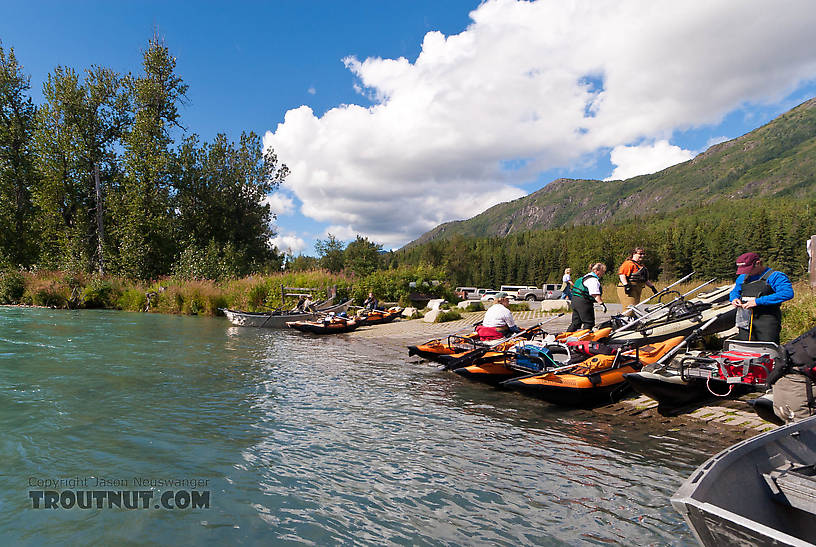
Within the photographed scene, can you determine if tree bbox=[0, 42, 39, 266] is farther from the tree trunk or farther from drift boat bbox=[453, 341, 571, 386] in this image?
drift boat bbox=[453, 341, 571, 386]

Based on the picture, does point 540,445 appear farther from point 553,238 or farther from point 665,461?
point 553,238

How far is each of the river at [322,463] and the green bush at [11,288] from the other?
26.3 m

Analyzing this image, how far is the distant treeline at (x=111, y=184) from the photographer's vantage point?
35.9 meters

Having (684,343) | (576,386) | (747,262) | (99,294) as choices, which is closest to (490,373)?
(576,386)

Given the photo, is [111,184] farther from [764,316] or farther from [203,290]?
[764,316]

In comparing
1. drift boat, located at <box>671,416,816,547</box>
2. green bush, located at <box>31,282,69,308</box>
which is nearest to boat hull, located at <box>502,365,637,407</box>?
drift boat, located at <box>671,416,816,547</box>

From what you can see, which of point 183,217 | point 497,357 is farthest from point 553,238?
point 497,357

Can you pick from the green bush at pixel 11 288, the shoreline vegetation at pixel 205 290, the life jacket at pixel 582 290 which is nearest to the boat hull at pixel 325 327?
the shoreline vegetation at pixel 205 290

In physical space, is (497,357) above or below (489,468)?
above

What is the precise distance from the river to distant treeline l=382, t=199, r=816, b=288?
56.7 m

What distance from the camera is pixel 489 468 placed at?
519 centimetres

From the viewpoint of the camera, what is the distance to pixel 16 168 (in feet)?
122

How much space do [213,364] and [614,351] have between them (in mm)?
9645

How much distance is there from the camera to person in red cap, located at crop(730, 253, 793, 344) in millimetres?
6266
